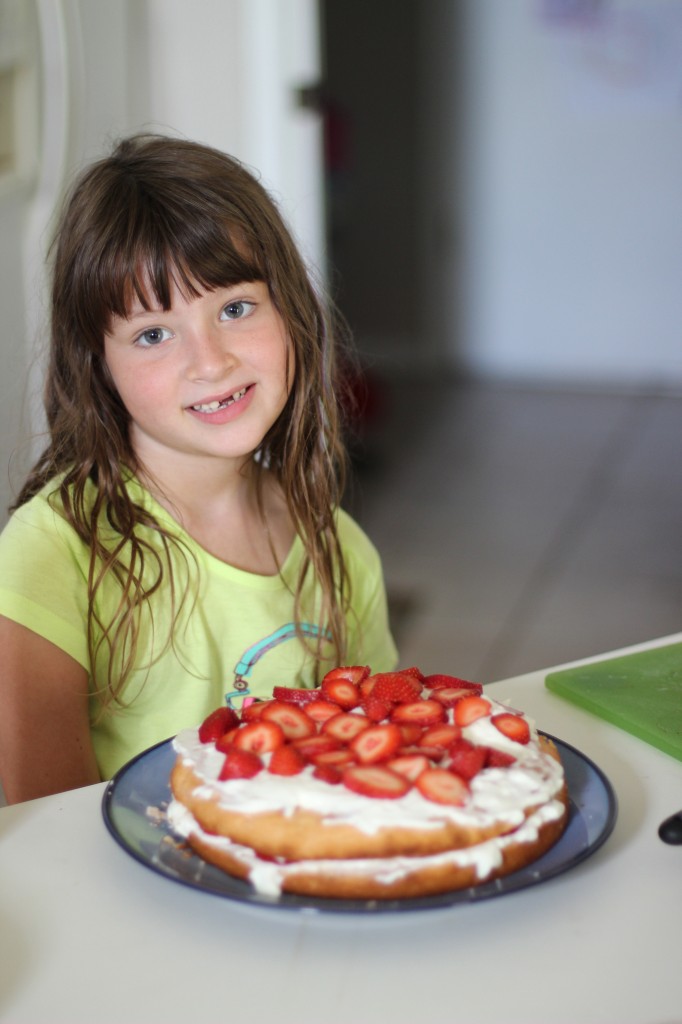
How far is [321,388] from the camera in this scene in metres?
1.40

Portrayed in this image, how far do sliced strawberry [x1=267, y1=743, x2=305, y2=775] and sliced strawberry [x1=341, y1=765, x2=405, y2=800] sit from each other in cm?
3

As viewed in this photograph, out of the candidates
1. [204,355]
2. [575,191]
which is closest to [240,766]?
[204,355]

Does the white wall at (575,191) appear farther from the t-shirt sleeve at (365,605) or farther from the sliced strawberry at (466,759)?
the sliced strawberry at (466,759)

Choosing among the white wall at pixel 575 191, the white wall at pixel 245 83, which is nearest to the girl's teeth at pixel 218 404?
the white wall at pixel 245 83

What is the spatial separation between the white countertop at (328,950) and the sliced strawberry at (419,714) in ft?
0.43

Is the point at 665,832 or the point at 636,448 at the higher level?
the point at 665,832

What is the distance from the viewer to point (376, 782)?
2.53ft

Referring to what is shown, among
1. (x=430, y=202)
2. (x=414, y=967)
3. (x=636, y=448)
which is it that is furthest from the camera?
(x=430, y=202)

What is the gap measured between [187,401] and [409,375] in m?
4.40

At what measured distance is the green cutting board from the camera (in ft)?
3.31

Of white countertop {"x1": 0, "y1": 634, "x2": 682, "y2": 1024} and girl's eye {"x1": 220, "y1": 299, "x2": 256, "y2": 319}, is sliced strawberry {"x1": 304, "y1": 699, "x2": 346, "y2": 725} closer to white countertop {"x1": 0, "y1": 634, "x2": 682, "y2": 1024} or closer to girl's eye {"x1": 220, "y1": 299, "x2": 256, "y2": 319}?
white countertop {"x1": 0, "y1": 634, "x2": 682, "y2": 1024}

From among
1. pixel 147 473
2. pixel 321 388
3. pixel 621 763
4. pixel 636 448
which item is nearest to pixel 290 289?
pixel 321 388

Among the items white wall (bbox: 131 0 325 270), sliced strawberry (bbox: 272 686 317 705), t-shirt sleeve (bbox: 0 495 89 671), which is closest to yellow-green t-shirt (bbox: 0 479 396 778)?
t-shirt sleeve (bbox: 0 495 89 671)

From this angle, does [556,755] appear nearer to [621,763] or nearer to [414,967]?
[621,763]
